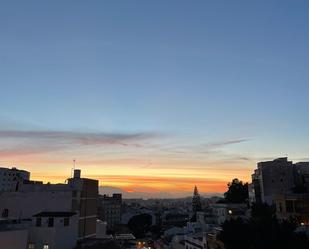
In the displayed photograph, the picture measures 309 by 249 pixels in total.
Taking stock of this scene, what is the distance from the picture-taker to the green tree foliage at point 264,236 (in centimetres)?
2759

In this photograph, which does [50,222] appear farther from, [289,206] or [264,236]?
[289,206]

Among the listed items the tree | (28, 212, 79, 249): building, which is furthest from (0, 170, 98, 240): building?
the tree

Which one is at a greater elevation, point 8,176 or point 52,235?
point 8,176

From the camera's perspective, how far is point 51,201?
149ft

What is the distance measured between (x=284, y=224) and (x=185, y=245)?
2682cm

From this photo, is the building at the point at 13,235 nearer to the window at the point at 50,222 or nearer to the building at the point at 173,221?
the window at the point at 50,222

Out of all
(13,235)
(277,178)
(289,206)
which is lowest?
(13,235)

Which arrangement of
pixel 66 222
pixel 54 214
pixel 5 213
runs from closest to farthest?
pixel 54 214
pixel 66 222
pixel 5 213

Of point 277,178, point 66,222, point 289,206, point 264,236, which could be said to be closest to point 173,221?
point 277,178

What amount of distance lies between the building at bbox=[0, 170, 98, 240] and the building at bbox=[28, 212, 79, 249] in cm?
419

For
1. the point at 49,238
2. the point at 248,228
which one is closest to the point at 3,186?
the point at 49,238

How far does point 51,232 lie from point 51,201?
799 cm

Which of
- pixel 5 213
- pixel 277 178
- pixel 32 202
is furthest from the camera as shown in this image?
pixel 277 178

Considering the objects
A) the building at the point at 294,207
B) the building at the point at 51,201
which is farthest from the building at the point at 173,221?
the building at the point at 294,207
